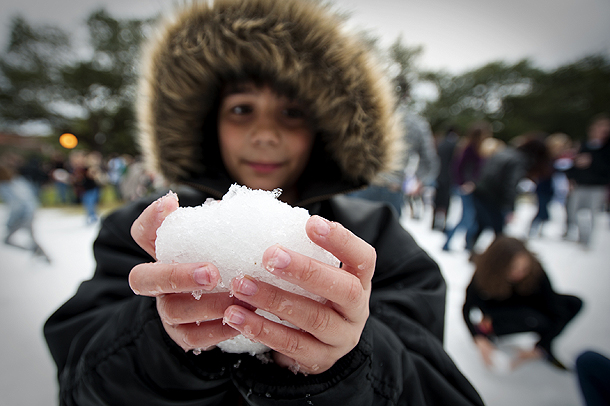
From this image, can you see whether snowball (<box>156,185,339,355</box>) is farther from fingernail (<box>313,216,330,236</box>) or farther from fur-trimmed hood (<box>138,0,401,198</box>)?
fur-trimmed hood (<box>138,0,401,198</box>)

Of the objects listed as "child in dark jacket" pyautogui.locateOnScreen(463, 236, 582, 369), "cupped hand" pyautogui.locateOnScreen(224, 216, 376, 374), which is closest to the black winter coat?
"cupped hand" pyautogui.locateOnScreen(224, 216, 376, 374)

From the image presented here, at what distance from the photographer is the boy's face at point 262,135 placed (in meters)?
1.11

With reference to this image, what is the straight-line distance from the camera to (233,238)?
516mm

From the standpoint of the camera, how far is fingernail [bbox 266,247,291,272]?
415 mm

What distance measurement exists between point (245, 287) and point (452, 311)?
9.78 ft

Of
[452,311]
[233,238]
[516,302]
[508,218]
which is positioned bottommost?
[452,311]

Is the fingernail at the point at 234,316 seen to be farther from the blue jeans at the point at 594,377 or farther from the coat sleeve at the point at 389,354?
the blue jeans at the point at 594,377

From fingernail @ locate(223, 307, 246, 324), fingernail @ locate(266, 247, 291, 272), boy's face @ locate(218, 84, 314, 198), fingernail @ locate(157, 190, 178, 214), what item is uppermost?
boy's face @ locate(218, 84, 314, 198)

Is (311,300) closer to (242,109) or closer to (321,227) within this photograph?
(321,227)

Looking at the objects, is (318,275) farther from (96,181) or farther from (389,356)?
(96,181)

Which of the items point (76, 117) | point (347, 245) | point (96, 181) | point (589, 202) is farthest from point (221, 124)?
point (76, 117)

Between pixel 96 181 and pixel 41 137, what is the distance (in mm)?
15730

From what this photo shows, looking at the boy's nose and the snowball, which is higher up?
the boy's nose

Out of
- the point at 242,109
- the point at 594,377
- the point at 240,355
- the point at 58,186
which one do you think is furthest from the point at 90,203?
the point at 594,377
